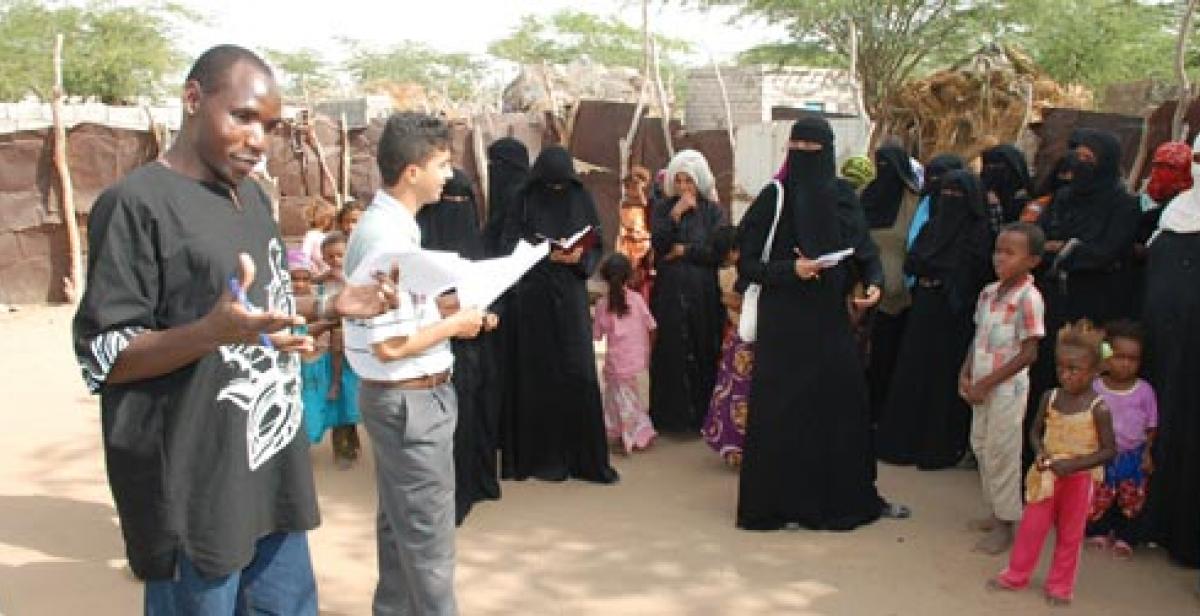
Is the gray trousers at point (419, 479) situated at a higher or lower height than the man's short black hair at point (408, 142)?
lower

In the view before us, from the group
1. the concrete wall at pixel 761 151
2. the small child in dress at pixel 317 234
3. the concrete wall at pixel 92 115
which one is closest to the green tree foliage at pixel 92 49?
the concrete wall at pixel 92 115

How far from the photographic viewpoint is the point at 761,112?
1811cm

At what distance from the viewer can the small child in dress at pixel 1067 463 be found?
371 cm

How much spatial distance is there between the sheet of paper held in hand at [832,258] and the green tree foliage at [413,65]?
106 feet

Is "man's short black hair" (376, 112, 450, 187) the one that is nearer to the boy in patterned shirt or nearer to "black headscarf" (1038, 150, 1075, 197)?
the boy in patterned shirt

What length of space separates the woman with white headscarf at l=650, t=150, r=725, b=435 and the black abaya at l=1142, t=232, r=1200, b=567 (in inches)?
101

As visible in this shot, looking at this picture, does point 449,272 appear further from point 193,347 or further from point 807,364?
point 807,364

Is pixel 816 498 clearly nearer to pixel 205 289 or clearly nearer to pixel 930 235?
pixel 930 235

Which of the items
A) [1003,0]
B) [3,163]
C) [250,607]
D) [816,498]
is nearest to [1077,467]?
[816,498]

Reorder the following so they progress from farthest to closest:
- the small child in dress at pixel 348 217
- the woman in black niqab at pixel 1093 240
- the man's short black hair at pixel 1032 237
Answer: the small child in dress at pixel 348 217, the woman in black niqab at pixel 1093 240, the man's short black hair at pixel 1032 237

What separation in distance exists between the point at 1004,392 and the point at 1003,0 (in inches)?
504

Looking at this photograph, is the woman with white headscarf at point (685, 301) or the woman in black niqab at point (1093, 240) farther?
the woman with white headscarf at point (685, 301)

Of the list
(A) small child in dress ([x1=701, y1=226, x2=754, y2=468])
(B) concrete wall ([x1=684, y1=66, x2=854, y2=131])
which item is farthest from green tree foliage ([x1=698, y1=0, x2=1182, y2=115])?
(A) small child in dress ([x1=701, y1=226, x2=754, y2=468])

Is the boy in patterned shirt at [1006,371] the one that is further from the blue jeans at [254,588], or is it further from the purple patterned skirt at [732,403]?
the blue jeans at [254,588]
